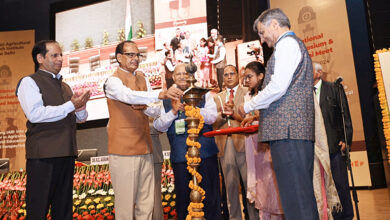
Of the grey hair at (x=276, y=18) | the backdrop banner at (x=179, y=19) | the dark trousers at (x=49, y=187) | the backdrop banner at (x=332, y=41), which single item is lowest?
the dark trousers at (x=49, y=187)

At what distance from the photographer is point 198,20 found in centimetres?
657

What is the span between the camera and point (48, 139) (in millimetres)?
2357

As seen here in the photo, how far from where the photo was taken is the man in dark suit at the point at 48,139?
2.29 metres

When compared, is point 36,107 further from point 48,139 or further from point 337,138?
point 337,138

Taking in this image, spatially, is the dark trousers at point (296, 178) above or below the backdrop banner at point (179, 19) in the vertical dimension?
below

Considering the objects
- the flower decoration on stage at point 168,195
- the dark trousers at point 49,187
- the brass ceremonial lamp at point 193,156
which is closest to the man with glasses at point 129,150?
the dark trousers at point 49,187

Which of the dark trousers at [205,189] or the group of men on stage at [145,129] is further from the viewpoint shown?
the dark trousers at [205,189]

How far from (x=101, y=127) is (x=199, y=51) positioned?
285 centimetres

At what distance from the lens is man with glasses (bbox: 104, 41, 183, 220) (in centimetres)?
245

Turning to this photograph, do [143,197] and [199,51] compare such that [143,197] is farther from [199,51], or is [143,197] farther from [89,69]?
[89,69]

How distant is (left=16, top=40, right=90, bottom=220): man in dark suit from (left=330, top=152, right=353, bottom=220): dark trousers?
2.57 metres

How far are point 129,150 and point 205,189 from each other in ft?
2.25

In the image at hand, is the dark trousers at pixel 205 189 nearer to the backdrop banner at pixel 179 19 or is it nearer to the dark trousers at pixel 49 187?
the dark trousers at pixel 49 187

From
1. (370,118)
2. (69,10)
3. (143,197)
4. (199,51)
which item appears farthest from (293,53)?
(69,10)
